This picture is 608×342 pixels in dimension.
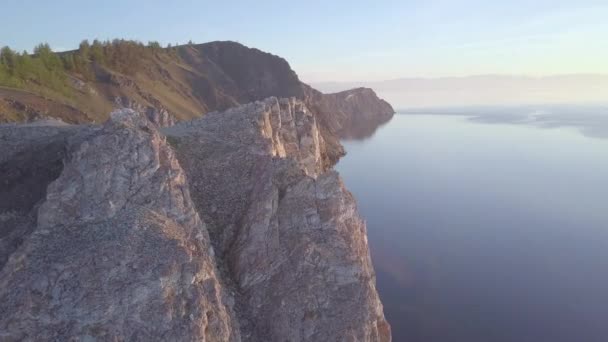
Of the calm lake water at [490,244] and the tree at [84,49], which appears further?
the tree at [84,49]

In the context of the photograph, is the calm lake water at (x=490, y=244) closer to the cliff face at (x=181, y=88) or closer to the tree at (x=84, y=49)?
the cliff face at (x=181, y=88)

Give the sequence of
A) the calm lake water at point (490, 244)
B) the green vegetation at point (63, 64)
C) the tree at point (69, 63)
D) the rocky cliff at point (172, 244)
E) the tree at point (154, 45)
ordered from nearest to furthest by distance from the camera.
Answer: the rocky cliff at point (172, 244) < the calm lake water at point (490, 244) < the green vegetation at point (63, 64) < the tree at point (69, 63) < the tree at point (154, 45)

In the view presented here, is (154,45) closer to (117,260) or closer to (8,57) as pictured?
(8,57)

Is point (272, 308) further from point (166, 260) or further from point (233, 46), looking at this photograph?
point (233, 46)

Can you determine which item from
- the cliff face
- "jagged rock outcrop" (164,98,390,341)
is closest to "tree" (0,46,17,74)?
the cliff face

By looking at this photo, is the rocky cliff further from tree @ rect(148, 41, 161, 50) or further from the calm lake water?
tree @ rect(148, 41, 161, 50)

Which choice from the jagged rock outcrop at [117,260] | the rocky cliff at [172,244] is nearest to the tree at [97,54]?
the rocky cliff at [172,244]
